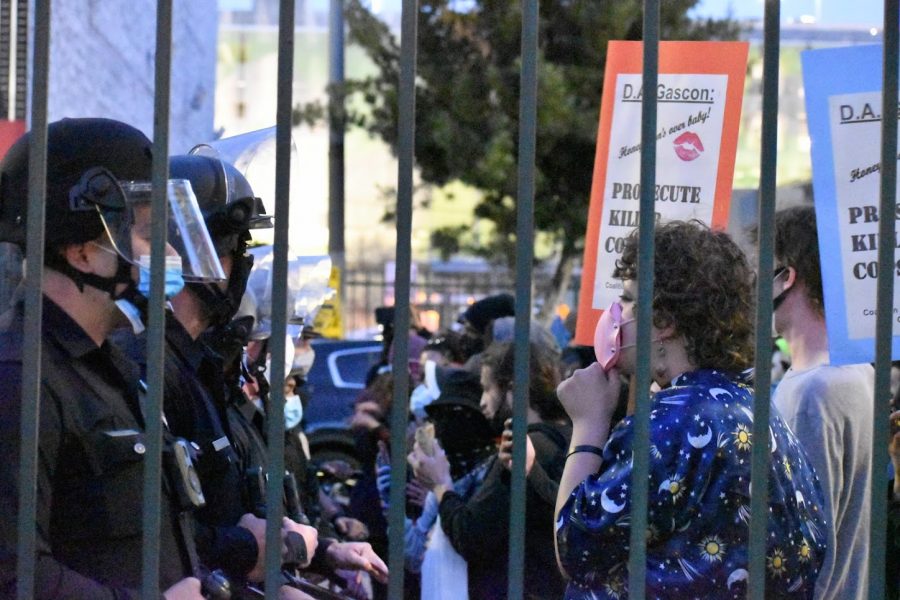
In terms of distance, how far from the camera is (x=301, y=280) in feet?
16.0

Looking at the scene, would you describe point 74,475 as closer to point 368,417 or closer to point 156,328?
point 156,328

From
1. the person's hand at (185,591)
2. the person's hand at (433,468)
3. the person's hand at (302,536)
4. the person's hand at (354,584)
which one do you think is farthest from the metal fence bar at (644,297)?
the person's hand at (354,584)

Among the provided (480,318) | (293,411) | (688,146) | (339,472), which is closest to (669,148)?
(688,146)

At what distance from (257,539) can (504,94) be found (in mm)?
16316

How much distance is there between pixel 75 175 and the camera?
243 cm

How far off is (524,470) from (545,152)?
1737cm

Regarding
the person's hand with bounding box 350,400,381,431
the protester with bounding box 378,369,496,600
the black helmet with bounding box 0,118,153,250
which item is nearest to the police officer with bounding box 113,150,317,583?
the black helmet with bounding box 0,118,153,250

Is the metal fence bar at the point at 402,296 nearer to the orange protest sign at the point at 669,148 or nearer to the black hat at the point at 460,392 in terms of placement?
the orange protest sign at the point at 669,148

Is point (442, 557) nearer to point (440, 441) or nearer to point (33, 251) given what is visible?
point (440, 441)

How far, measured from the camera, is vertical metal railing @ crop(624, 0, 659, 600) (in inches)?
80.7

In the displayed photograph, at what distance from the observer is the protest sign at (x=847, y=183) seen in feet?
8.45

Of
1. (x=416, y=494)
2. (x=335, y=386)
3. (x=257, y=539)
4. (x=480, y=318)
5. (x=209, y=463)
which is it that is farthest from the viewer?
(x=335, y=386)

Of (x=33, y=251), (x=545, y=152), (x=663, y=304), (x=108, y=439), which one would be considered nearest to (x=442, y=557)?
(x=663, y=304)

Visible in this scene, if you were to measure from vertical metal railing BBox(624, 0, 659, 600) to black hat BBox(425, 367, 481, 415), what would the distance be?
303 cm
